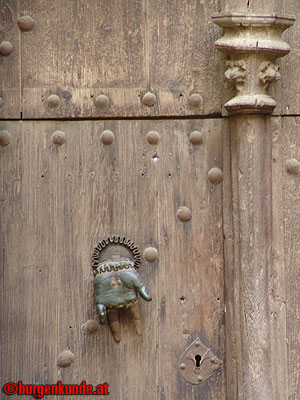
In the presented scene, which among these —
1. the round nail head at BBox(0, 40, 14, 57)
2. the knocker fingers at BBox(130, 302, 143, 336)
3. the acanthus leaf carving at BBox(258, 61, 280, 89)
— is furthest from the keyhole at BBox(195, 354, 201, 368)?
the round nail head at BBox(0, 40, 14, 57)

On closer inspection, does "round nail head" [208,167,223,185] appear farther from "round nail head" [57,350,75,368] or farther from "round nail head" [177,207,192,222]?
"round nail head" [57,350,75,368]

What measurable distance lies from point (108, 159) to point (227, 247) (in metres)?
0.34

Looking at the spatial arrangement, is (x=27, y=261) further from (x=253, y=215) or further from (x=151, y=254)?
(x=253, y=215)

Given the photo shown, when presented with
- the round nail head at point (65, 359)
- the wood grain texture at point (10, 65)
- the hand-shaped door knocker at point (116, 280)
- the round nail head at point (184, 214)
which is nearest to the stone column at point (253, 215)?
the round nail head at point (184, 214)

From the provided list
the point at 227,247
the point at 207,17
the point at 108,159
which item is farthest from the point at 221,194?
the point at 207,17

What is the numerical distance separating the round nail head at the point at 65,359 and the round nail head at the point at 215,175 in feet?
1.67

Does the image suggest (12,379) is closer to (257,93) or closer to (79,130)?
(79,130)

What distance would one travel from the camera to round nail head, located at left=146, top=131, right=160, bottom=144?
85.5 inches

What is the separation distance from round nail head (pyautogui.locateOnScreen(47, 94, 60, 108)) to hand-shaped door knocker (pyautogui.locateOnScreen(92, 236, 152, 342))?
0.33 metres

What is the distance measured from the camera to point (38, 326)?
2135 mm
